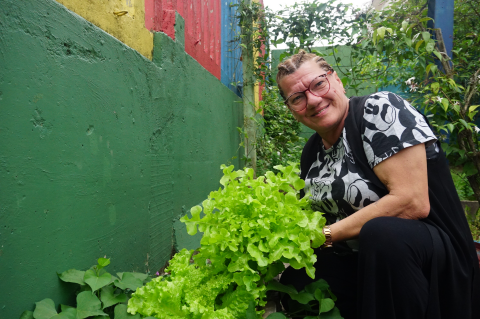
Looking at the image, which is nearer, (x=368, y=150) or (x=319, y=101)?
(x=368, y=150)

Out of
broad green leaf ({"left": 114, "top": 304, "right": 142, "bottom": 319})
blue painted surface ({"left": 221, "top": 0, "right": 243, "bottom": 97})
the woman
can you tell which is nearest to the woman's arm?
the woman

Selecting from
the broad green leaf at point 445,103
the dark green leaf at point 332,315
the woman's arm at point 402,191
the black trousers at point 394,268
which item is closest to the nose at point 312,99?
the woman's arm at point 402,191

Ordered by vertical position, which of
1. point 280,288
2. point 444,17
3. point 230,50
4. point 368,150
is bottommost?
point 280,288

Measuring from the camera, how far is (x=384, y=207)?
1.51 m

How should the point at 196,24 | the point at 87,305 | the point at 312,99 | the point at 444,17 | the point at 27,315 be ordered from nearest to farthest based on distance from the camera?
the point at 27,315
the point at 87,305
the point at 312,99
the point at 444,17
the point at 196,24

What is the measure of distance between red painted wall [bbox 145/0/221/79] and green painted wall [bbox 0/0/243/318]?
0.17m

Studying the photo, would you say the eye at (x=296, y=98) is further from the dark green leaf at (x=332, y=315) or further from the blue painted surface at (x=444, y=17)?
the blue painted surface at (x=444, y=17)

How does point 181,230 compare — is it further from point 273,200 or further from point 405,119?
point 405,119

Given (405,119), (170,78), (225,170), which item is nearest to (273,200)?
(225,170)

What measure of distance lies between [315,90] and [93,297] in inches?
54.1

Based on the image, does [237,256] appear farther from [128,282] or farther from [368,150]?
[368,150]

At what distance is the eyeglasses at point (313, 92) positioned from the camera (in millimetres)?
1752

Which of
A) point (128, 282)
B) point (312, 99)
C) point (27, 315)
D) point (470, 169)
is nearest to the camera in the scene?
point (27, 315)

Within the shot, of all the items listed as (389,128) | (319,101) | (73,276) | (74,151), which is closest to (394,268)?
(389,128)
